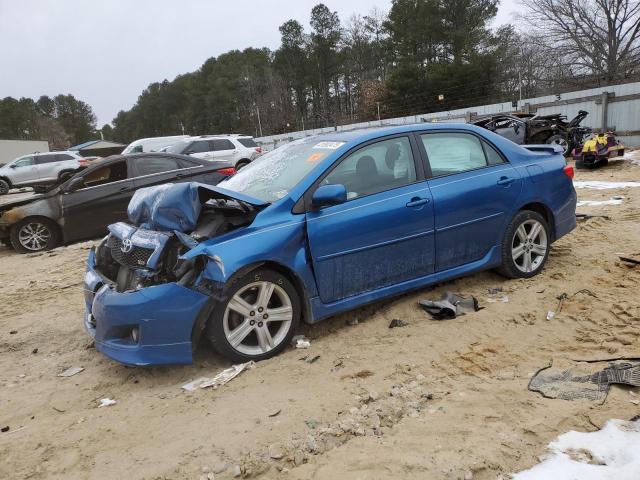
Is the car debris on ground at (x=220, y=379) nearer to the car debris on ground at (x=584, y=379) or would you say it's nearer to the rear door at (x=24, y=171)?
the car debris on ground at (x=584, y=379)

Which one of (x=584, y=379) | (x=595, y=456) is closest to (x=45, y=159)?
(x=584, y=379)

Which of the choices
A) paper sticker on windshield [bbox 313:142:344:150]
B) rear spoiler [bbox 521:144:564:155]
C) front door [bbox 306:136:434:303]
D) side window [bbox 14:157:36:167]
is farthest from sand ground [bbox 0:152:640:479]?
side window [bbox 14:157:36:167]

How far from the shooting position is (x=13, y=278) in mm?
6832

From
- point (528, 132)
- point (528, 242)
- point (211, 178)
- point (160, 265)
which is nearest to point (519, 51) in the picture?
point (528, 132)

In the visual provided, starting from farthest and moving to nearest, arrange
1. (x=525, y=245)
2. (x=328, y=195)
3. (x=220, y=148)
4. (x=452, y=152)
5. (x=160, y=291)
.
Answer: (x=220, y=148) → (x=525, y=245) → (x=452, y=152) → (x=328, y=195) → (x=160, y=291)

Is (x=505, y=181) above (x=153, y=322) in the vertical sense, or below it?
above

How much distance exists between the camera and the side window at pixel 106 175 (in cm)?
835

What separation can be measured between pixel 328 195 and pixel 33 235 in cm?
672

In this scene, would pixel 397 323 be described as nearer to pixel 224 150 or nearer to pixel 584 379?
pixel 584 379

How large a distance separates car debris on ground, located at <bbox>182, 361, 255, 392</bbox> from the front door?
2.49 feet

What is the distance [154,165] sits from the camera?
28.8ft

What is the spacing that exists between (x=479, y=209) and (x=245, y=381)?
2.53m

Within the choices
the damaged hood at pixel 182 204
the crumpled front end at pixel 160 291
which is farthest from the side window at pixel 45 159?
the damaged hood at pixel 182 204

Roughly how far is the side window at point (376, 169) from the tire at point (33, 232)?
249 inches
